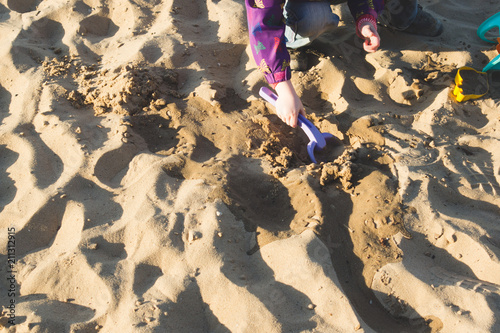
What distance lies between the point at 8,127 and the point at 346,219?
191 centimetres

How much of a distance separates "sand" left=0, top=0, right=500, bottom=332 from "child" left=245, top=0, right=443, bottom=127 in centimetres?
15

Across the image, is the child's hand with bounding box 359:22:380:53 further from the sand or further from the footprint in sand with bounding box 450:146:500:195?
the footprint in sand with bounding box 450:146:500:195

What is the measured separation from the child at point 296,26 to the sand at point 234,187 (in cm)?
15

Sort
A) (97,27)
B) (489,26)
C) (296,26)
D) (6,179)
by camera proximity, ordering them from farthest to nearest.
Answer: (97,27)
(489,26)
(296,26)
(6,179)

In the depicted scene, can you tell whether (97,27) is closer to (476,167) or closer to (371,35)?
(371,35)

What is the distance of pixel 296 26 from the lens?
2.39 metres

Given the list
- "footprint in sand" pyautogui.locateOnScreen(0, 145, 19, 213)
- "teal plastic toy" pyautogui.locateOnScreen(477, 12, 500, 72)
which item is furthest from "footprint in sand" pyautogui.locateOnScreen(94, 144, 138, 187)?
"teal plastic toy" pyautogui.locateOnScreen(477, 12, 500, 72)

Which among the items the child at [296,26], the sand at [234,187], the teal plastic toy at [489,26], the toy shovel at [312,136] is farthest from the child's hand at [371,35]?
the teal plastic toy at [489,26]

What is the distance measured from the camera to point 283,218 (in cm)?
171

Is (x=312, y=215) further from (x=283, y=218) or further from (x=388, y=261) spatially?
(x=388, y=261)

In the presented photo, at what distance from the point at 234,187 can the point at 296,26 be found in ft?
4.01

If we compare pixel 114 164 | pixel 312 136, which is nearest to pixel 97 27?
pixel 114 164

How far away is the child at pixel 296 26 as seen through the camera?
6.11 ft

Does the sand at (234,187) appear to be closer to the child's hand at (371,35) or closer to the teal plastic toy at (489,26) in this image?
the teal plastic toy at (489,26)
